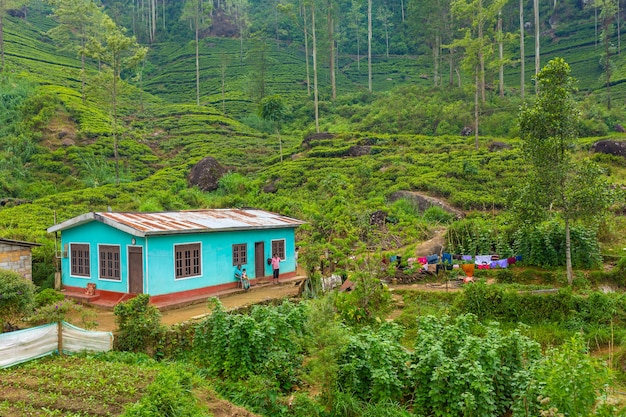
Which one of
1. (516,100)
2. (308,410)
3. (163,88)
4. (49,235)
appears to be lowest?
(308,410)

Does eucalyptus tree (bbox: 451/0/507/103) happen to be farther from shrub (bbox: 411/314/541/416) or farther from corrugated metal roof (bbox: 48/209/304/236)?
shrub (bbox: 411/314/541/416)

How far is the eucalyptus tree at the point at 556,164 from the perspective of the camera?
47.0 ft

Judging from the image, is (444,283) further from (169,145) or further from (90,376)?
(169,145)

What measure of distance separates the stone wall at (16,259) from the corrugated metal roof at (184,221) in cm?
111

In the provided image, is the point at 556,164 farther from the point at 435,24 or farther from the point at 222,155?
the point at 435,24

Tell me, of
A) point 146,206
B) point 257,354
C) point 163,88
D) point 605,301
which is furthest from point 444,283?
point 163,88

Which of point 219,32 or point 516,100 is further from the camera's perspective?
point 219,32

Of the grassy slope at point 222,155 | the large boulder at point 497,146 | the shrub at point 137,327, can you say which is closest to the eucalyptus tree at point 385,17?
the grassy slope at point 222,155

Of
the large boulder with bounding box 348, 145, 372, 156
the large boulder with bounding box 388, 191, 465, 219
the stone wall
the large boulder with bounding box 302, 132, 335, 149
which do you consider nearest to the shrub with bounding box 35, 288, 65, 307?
the stone wall

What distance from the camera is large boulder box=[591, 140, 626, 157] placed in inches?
1113

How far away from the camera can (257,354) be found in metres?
9.80

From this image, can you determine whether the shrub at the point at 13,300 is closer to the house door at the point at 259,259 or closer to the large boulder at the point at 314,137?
the house door at the point at 259,259

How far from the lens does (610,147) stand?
28578 mm

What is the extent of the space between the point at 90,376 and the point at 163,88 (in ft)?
213
